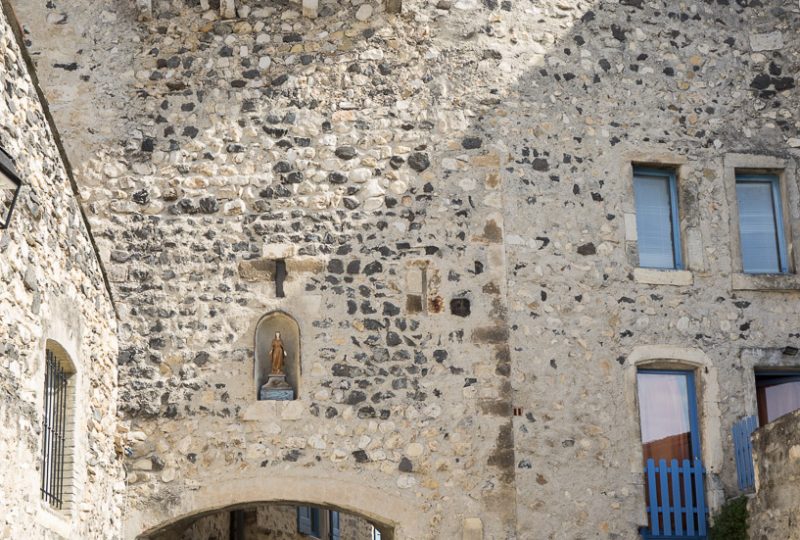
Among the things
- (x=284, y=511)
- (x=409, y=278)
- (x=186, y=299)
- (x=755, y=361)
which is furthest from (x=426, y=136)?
(x=284, y=511)

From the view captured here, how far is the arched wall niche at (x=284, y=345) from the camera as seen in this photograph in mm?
10578

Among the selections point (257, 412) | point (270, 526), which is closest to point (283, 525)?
point (270, 526)

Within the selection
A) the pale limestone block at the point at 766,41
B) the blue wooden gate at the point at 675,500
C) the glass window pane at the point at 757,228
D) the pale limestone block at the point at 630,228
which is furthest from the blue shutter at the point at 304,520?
the pale limestone block at the point at 766,41

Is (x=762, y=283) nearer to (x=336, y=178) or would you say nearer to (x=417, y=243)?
(x=417, y=243)

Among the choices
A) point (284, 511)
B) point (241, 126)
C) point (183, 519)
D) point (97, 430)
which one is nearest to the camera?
point (97, 430)

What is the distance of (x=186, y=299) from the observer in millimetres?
10664

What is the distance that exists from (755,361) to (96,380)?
17.7 ft

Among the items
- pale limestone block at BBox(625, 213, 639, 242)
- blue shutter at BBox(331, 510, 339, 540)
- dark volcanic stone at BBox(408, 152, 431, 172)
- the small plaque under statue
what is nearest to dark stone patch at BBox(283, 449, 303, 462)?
the small plaque under statue

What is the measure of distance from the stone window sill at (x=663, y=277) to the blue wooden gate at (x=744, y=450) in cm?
125

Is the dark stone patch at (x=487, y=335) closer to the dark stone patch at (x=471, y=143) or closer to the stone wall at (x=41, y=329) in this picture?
the dark stone patch at (x=471, y=143)

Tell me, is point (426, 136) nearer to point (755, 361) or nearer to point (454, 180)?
point (454, 180)

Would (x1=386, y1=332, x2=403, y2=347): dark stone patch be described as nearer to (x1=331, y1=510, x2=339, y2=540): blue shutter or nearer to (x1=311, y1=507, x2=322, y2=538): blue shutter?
(x1=331, y1=510, x2=339, y2=540): blue shutter

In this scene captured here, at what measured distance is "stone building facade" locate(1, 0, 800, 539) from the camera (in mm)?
10430

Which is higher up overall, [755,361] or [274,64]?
[274,64]
